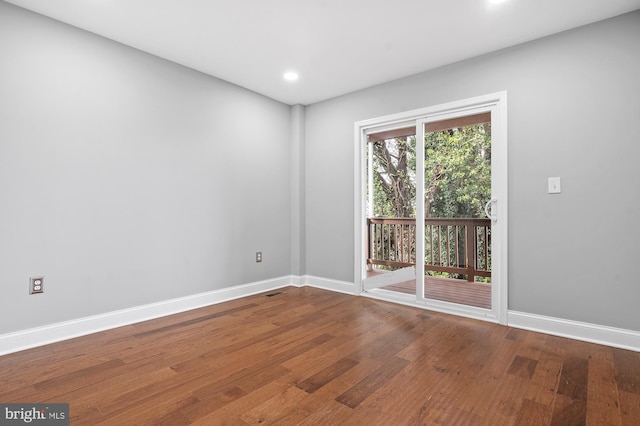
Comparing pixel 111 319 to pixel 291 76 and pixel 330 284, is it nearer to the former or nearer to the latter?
pixel 330 284

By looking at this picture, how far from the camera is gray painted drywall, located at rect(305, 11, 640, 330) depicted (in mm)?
2328

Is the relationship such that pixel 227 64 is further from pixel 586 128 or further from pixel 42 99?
pixel 586 128

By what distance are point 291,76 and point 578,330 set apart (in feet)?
11.2

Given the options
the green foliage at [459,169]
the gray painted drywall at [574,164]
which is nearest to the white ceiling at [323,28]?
the gray painted drywall at [574,164]

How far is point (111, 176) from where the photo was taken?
2.70 meters

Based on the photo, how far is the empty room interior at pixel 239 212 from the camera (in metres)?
1.79

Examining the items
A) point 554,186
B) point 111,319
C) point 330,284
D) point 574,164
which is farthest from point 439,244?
point 111,319

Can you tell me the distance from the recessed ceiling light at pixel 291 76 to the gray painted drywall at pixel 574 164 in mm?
1312

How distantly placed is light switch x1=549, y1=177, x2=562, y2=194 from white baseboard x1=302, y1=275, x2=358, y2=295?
85.7 inches

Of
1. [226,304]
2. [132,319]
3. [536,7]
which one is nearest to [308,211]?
[226,304]

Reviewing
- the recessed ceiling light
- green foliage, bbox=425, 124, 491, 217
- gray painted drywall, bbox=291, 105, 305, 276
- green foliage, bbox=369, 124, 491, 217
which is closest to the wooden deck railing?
green foliage, bbox=369, 124, 491, 217

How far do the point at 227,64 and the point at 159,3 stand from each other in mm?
959

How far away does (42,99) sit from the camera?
2375 mm

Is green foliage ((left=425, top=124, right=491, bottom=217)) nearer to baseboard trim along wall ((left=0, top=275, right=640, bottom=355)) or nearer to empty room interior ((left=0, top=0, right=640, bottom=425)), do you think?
empty room interior ((left=0, top=0, right=640, bottom=425))
